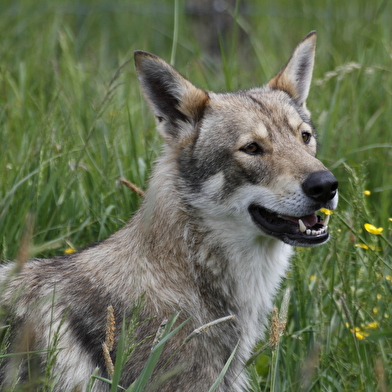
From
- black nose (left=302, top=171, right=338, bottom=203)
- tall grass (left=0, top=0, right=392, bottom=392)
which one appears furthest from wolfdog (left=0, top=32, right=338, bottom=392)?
tall grass (left=0, top=0, right=392, bottom=392)

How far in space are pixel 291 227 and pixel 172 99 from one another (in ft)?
3.41

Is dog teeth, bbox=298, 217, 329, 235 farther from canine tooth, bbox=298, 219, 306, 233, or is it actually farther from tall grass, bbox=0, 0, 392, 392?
tall grass, bbox=0, 0, 392, 392

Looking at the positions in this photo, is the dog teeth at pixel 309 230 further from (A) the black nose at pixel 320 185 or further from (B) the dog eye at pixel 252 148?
(B) the dog eye at pixel 252 148

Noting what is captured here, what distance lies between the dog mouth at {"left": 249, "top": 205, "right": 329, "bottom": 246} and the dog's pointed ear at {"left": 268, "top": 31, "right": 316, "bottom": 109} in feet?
3.25

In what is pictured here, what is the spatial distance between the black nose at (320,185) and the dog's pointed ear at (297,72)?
0.99m

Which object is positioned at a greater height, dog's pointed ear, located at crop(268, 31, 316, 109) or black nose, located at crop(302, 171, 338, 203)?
dog's pointed ear, located at crop(268, 31, 316, 109)

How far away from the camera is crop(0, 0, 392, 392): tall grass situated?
10.4 ft

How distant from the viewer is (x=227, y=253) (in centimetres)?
318

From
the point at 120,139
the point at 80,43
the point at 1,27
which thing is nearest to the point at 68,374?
the point at 120,139

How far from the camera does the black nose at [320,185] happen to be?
2.96 metres

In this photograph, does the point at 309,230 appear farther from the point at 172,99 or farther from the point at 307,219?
the point at 172,99

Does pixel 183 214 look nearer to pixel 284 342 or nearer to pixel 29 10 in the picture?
pixel 284 342

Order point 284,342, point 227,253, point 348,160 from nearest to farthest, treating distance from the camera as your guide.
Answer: point 227,253
point 284,342
point 348,160

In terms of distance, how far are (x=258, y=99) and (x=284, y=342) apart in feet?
4.79
